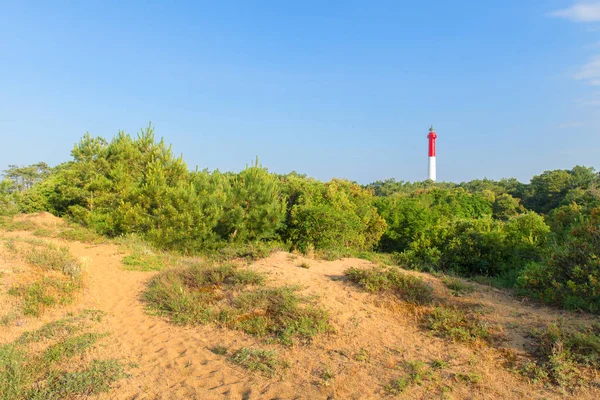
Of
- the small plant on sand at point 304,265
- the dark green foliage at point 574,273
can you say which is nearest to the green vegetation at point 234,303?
the small plant on sand at point 304,265

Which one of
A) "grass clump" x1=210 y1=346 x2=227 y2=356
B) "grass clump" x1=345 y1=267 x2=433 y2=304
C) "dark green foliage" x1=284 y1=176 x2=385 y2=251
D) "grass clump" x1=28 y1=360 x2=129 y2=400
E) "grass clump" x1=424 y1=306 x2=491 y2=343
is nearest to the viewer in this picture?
"grass clump" x1=28 y1=360 x2=129 y2=400

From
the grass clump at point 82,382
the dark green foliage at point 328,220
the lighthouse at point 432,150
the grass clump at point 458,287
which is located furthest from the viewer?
the lighthouse at point 432,150

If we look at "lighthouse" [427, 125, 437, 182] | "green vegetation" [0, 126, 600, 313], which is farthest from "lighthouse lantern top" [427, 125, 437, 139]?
"green vegetation" [0, 126, 600, 313]

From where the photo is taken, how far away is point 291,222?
1684 centimetres

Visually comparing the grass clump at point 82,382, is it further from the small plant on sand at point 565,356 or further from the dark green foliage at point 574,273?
the dark green foliage at point 574,273

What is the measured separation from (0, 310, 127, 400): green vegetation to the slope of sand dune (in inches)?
10.4

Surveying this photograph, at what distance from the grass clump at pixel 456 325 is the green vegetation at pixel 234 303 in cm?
158

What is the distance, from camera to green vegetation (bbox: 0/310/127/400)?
439cm

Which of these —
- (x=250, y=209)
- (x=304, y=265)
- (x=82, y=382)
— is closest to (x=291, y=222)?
(x=250, y=209)

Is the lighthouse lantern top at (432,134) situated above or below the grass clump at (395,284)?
above

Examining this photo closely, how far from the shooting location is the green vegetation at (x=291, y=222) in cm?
732

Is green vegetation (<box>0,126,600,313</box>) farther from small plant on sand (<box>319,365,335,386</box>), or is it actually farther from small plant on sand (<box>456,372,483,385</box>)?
small plant on sand (<box>319,365,335,386</box>)

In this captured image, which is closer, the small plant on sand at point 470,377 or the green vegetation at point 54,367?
the small plant on sand at point 470,377

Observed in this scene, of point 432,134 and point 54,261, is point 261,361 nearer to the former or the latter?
point 54,261
